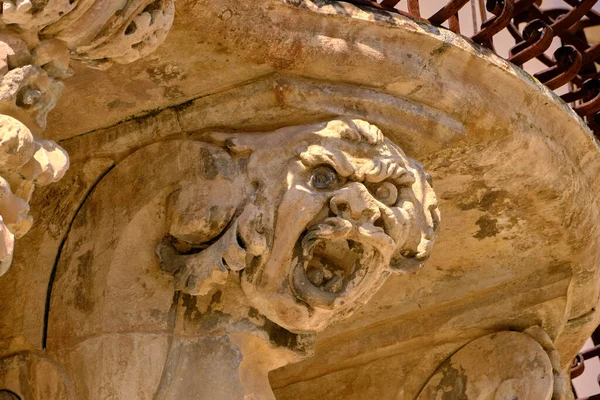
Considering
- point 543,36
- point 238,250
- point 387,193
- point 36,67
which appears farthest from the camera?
point 543,36

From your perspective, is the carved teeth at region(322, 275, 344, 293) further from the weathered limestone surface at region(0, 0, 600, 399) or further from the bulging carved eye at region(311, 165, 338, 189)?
the bulging carved eye at region(311, 165, 338, 189)

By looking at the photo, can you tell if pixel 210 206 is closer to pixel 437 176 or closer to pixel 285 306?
pixel 285 306

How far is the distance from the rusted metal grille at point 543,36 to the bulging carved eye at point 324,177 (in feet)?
1.08

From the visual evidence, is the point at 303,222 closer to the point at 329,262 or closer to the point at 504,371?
the point at 329,262

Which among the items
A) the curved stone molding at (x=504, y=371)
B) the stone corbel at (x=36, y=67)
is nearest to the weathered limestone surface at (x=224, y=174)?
the stone corbel at (x=36, y=67)

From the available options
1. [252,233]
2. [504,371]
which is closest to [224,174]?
[252,233]

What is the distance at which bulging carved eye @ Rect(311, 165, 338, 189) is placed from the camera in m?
2.86

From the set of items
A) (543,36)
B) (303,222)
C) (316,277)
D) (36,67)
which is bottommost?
(316,277)

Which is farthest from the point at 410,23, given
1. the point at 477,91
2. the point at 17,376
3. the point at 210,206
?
the point at 17,376

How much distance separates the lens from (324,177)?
287cm

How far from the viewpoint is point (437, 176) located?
10.4ft

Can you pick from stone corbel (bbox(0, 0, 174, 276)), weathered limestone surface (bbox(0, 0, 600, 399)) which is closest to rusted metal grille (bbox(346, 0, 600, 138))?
weathered limestone surface (bbox(0, 0, 600, 399))

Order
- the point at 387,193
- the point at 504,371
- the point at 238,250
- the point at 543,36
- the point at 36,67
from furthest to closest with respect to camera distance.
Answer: the point at 504,371
the point at 543,36
the point at 387,193
the point at 238,250
the point at 36,67

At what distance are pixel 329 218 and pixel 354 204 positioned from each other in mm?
53
